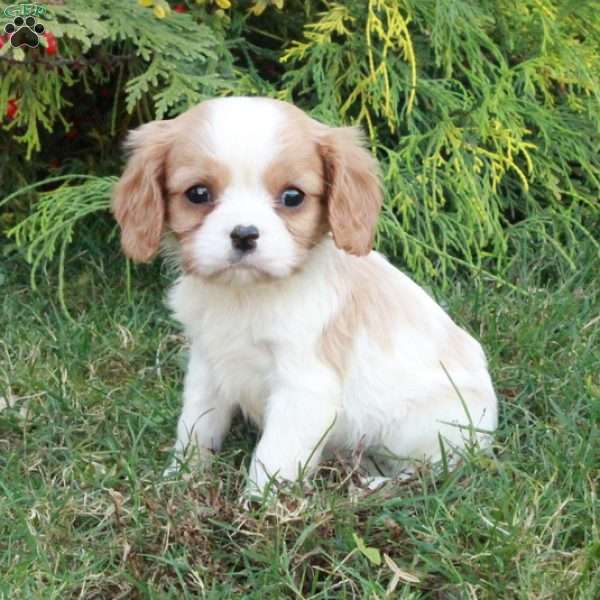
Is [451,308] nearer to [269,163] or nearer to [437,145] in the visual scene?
[437,145]

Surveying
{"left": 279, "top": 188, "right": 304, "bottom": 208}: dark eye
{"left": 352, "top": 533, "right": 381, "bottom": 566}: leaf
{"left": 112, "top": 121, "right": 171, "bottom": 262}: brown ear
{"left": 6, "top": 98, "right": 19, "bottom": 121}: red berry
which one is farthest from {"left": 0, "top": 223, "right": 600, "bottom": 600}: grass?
{"left": 6, "top": 98, "right": 19, "bottom": 121}: red berry

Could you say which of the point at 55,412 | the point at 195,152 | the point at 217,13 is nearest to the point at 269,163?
the point at 195,152

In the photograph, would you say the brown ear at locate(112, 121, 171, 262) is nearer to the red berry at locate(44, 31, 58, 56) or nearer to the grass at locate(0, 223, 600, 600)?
the grass at locate(0, 223, 600, 600)

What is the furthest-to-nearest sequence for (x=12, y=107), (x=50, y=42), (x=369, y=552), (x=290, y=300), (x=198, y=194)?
1. (x=12, y=107)
2. (x=50, y=42)
3. (x=290, y=300)
4. (x=198, y=194)
5. (x=369, y=552)

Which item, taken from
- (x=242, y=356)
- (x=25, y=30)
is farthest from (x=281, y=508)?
(x=25, y=30)

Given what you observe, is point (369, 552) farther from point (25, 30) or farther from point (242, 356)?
point (25, 30)
